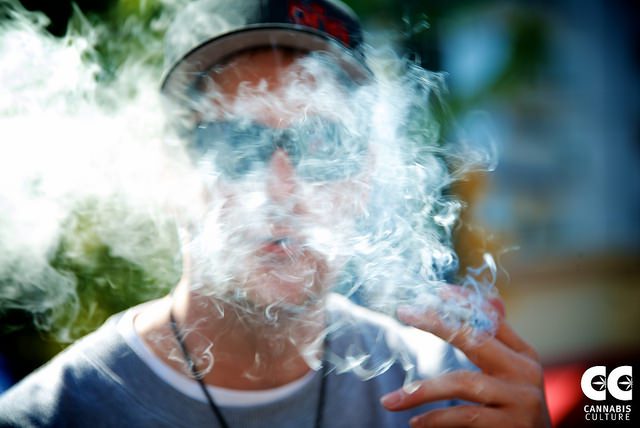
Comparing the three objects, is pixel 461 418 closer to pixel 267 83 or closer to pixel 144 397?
pixel 144 397

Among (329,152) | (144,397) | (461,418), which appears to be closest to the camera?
(461,418)

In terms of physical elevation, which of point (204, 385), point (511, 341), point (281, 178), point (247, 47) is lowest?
point (204, 385)

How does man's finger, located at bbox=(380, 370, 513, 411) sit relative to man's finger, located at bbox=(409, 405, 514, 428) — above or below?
above

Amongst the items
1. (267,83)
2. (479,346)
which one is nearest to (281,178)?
(267,83)

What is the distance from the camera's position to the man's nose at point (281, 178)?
170 centimetres

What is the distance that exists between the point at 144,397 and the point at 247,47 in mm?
1041

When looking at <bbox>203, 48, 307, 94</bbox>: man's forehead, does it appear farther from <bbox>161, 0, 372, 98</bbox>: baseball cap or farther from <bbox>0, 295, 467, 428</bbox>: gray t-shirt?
<bbox>0, 295, 467, 428</bbox>: gray t-shirt

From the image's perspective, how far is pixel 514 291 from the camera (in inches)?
231

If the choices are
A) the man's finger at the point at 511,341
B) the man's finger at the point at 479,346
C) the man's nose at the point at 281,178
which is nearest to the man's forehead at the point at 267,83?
→ the man's nose at the point at 281,178

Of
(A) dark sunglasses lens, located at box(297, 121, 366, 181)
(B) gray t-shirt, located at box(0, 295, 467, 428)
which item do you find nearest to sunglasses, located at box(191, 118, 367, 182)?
(A) dark sunglasses lens, located at box(297, 121, 366, 181)

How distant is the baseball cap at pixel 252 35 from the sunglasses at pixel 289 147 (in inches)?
6.9

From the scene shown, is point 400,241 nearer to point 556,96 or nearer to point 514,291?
point 514,291

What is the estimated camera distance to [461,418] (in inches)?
56.5

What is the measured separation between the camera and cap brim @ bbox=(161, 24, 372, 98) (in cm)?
170
